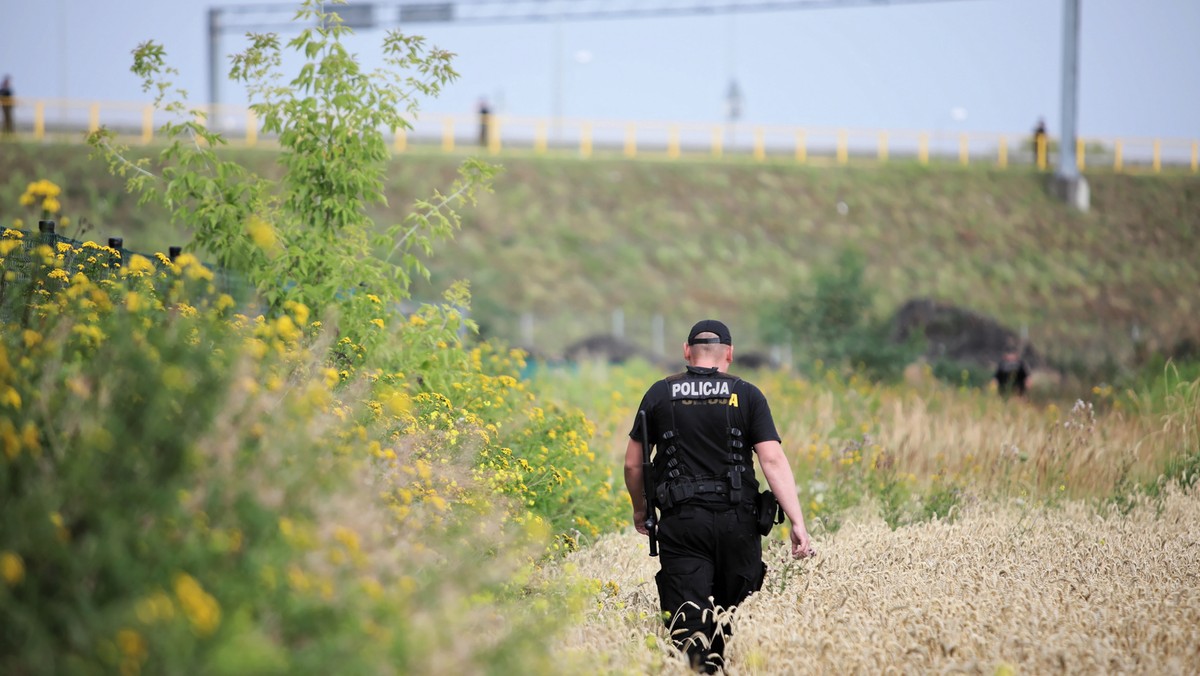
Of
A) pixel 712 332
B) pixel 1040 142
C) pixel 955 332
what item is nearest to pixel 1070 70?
pixel 1040 142

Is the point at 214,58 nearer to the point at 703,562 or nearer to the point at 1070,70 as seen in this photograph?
the point at 1070,70

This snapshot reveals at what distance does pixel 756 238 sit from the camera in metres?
42.7

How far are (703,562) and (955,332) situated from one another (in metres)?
26.2

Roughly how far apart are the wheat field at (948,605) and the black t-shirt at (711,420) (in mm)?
705

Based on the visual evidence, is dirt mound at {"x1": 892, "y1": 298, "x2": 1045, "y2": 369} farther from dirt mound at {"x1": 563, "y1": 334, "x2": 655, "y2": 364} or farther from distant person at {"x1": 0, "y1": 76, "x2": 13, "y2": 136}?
distant person at {"x1": 0, "y1": 76, "x2": 13, "y2": 136}

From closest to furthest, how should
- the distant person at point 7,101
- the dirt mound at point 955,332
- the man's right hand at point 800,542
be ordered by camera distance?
the man's right hand at point 800,542 → the dirt mound at point 955,332 → the distant person at point 7,101

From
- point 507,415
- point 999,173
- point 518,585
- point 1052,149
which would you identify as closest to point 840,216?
point 999,173

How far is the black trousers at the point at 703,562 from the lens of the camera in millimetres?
5465

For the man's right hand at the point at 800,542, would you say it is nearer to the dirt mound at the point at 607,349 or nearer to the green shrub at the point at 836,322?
the green shrub at the point at 836,322

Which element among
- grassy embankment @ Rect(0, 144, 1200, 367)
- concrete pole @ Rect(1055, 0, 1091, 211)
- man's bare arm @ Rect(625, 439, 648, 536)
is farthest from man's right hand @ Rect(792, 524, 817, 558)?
concrete pole @ Rect(1055, 0, 1091, 211)

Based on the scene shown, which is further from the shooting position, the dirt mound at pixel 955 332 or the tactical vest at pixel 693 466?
the dirt mound at pixel 955 332

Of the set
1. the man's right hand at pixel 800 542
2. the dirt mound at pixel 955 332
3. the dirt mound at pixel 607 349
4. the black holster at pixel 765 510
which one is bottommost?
the dirt mound at pixel 607 349

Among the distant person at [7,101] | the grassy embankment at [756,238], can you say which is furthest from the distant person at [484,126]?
the distant person at [7,101]

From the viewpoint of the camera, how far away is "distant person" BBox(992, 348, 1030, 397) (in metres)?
16.2
